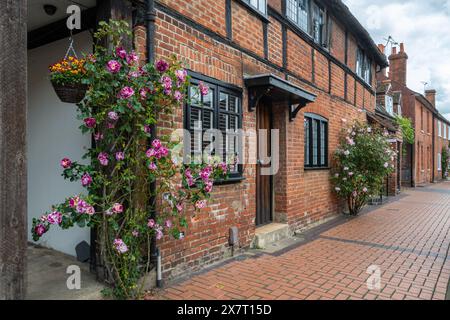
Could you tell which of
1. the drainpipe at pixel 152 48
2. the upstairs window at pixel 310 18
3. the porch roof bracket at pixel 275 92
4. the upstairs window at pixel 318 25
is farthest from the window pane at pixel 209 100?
the upstairs window at pixel 318 25

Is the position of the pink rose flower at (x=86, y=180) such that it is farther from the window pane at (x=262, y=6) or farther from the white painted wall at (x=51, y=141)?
the window pane at (x=262, y=6)

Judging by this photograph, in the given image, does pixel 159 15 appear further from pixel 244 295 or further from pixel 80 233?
pixel 244 295

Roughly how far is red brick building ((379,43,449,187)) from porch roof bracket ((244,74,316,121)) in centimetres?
1691

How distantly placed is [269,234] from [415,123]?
20.6m

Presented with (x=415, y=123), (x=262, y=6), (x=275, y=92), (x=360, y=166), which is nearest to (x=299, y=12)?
(x=262, y=6)

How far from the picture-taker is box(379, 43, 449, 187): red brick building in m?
21.9

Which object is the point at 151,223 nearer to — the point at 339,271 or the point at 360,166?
the point at 339,271

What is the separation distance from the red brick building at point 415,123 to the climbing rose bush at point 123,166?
2079 centimetres

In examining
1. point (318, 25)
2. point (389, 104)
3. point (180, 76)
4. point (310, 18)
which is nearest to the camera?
point (180, 76)

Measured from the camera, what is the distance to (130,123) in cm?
336

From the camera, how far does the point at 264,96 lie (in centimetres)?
648

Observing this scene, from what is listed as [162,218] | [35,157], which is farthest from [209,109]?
[35,157]

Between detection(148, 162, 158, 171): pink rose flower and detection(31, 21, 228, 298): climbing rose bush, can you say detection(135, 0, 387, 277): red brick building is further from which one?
detection(148, 162, 158, 171): pink rose flower
